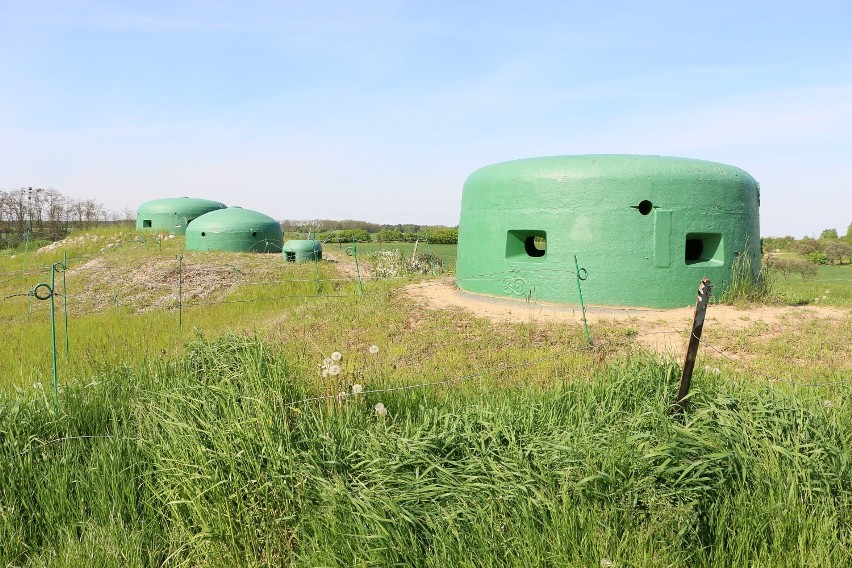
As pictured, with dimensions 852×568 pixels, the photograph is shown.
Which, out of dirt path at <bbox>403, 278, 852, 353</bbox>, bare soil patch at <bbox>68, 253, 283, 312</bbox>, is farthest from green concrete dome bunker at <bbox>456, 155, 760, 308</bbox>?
bare soil patch at <bbox>68, 253, 283, 312</bbox>

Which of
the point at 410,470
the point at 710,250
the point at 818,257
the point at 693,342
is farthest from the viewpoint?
the point at 818,257

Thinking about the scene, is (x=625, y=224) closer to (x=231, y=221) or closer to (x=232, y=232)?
(x=232, y=232)

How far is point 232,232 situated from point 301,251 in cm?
389

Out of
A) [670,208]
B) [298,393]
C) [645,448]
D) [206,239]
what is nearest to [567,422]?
[645,448]

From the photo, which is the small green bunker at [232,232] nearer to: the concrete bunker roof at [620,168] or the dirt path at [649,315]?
the dirt path at [649,315]

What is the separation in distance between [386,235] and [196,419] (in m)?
38.3

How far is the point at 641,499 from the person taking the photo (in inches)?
107

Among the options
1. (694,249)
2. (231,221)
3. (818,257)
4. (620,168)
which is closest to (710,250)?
(694,249)

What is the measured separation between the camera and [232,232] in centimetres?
2170

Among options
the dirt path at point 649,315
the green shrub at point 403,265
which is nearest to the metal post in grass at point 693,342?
the dirt path at point 649,315

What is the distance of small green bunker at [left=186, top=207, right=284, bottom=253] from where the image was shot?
21.6 m

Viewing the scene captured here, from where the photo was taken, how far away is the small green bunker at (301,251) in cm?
1964

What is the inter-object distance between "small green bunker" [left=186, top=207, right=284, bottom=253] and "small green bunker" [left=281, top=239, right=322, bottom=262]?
9.74 ft

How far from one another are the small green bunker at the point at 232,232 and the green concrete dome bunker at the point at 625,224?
48.7 feet
